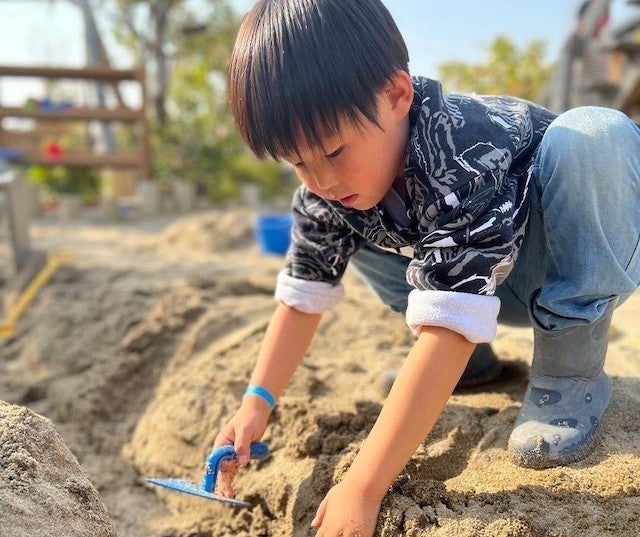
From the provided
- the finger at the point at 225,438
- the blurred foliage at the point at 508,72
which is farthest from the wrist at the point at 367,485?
the blurred foliage at the point at 508,72

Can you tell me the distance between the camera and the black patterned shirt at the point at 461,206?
1.13 m

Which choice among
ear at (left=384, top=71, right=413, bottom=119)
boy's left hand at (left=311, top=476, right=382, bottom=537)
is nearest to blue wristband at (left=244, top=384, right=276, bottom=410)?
boy's left hand at (left=311, top=476, right=382, bottom=537)

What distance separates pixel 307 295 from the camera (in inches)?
58.7

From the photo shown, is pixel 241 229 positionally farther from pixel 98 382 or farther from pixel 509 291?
pixel 509 291

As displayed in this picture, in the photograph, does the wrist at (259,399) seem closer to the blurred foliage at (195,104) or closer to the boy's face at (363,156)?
the boy's face at (363,156)

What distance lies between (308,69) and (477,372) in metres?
0.86

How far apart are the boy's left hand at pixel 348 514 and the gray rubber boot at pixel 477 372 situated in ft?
1.75

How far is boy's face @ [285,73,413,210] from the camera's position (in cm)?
111

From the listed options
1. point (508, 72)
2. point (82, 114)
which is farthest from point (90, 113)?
point (508, 72)

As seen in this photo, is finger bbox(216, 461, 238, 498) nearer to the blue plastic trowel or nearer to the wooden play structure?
the blue plastic trowel

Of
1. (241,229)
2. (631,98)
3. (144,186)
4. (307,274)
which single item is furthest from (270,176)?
(307,274)

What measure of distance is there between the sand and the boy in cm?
8

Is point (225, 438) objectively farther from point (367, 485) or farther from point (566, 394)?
point (566, 394)

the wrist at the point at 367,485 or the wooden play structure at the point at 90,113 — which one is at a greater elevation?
the wrist at the point at 367,485
